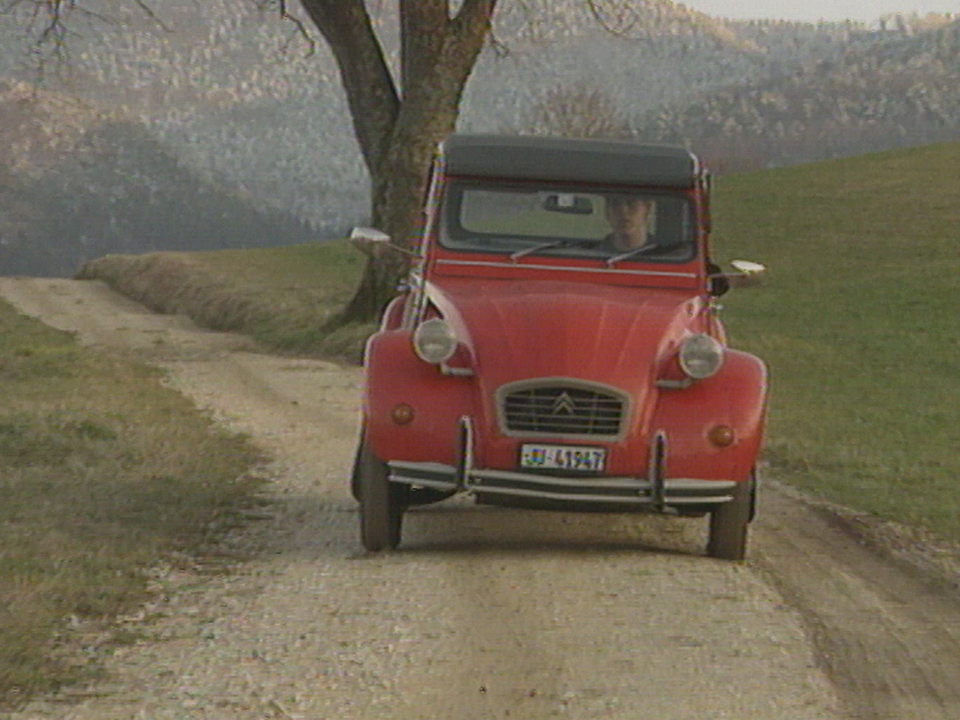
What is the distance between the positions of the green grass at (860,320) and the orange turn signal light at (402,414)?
3853 millimetres

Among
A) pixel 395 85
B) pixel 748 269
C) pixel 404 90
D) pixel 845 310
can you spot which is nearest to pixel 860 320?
pixel 845 310

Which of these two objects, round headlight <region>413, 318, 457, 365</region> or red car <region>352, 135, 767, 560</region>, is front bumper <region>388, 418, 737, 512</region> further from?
round headlight <region>413, 318, 457, 365</region>

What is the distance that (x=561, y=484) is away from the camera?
9.82 meters

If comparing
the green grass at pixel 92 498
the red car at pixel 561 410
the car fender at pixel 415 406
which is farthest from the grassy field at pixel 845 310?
the green grass at pixel 92 498

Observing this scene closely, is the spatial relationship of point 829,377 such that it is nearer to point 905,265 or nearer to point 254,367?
point 254,367

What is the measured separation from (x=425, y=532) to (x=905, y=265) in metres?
→ 32.4

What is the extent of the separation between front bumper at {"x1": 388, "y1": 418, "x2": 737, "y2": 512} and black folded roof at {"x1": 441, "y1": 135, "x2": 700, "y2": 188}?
2.29 m

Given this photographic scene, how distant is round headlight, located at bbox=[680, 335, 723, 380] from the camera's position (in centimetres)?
995

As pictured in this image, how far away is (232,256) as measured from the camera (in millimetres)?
53250

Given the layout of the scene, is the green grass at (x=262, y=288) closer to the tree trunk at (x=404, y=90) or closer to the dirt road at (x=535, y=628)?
the tree trunk at (x=404, y=90)

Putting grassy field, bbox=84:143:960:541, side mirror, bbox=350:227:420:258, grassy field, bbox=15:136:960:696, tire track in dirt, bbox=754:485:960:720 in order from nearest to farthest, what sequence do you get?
tire track in dirt, bbox=754:485:960:720 < grassy field, bbox=15:136:960:696 < side mirror, bbox=350:227:420:258 < grassy field, bbox=84:143:960:541

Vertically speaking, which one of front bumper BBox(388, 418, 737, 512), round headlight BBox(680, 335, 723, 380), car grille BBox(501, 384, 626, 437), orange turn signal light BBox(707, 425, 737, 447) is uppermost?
round headlight BBox(680, 335, 723, 380)

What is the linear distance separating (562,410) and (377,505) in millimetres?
1186

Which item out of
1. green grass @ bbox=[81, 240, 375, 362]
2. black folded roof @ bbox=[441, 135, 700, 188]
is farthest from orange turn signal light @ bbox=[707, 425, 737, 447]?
green grass @ bbox=[81, 240, 375, 362]
